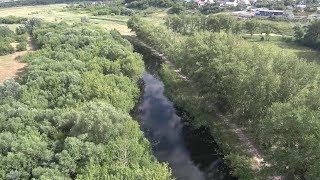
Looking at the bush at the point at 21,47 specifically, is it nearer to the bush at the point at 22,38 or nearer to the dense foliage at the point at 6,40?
the dense foliage at the point at 6,40

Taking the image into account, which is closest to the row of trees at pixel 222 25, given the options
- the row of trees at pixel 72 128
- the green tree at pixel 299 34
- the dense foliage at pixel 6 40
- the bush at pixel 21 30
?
the green tree at pixel 299 34

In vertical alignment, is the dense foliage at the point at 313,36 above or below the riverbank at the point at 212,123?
above

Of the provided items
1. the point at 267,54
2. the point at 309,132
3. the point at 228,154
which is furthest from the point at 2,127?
the point at 267,54

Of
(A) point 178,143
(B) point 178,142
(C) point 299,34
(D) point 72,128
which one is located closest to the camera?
(D) point 72,128

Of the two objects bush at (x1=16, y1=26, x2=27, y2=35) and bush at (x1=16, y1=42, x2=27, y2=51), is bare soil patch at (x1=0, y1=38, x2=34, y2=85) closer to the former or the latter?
bush at (x1=16, y1=42, x2=27, y2=51)

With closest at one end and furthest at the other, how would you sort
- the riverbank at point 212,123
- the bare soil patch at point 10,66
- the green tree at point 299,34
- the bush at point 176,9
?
the riverbank at point 212,123, the bare soil patch at point 10,66, the green tree at point 299,34, the bush at point 176,9

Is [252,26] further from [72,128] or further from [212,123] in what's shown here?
[72,128]

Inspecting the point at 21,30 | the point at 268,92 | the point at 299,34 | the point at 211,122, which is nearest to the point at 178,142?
the point at 211,122
